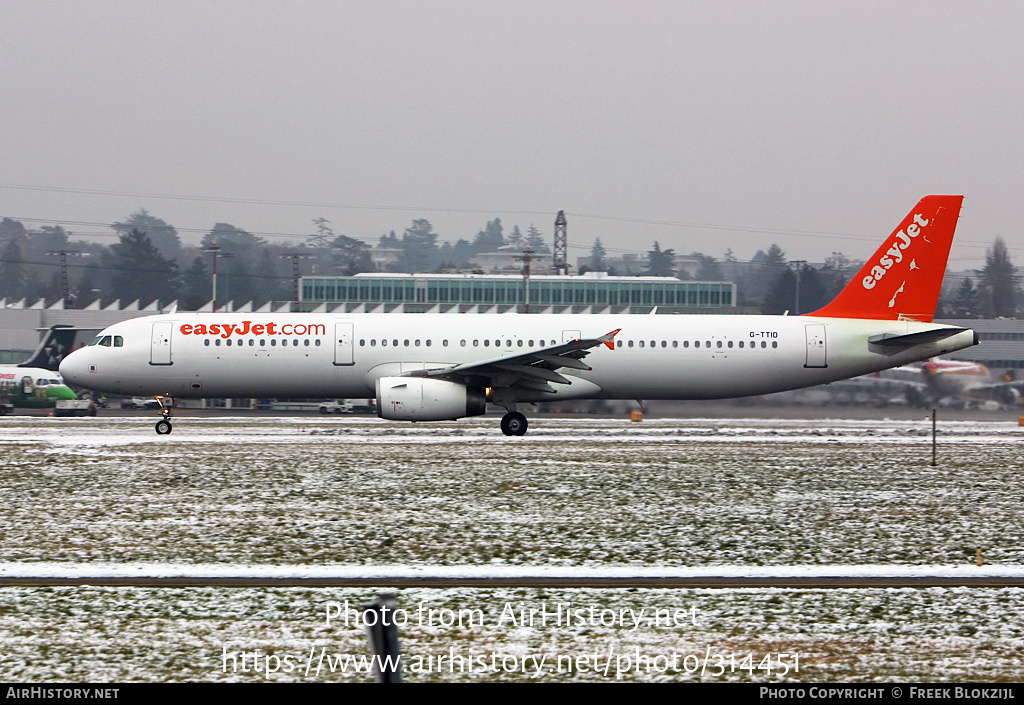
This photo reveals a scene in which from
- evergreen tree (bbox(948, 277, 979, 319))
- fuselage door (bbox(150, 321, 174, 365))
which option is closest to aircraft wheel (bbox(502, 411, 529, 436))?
fuselage door (bbox(150, 321, 174, 365))

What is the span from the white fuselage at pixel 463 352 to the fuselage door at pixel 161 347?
0.04 metres

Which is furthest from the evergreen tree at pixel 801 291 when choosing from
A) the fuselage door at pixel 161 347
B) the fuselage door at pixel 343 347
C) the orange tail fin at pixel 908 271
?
the fuselage door at pixel 161 347

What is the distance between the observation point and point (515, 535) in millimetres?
14609

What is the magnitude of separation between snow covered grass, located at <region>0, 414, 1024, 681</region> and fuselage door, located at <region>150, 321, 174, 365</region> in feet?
10.9

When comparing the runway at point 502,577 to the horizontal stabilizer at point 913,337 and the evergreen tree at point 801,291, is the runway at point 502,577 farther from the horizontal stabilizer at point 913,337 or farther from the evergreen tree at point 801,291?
the evergreen tree at point 801,291

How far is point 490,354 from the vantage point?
109ft

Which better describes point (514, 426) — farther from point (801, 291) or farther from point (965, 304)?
point (965, 304)

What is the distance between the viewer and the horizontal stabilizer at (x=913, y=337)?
32938 millimetres

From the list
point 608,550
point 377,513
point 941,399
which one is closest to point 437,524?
point 377,513

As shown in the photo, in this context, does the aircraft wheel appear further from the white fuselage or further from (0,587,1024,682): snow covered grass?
(0,587,1024,682): snow covered grass

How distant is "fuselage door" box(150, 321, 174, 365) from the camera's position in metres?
32.4

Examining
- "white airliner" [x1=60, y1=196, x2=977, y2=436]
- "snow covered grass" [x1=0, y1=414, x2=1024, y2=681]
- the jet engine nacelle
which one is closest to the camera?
"snow covered grass" [x1=0, y1=414, x2=1024, y2=681]

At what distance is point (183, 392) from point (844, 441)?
19.1 metres
